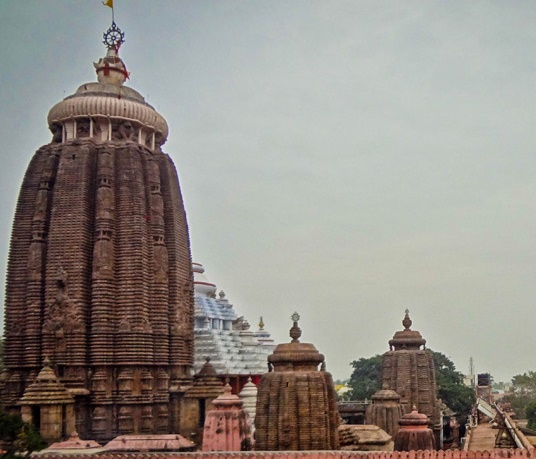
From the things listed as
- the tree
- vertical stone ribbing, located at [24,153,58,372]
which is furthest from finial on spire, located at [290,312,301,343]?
the tree

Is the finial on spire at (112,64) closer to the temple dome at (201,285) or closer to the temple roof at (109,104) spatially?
the temple roof at (109,104)

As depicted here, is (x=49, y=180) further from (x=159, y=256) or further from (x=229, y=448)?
(x=229, y=448)

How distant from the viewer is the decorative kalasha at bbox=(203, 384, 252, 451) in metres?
25.3

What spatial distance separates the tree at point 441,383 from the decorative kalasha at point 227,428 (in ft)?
103

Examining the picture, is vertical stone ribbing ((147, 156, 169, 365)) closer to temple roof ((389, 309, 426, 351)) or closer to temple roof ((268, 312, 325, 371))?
temple roof ((268, 312, 325, 371))

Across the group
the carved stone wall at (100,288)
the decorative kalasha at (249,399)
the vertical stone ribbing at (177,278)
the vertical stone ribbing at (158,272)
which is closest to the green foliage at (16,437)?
the carved stone wall at (100,288)

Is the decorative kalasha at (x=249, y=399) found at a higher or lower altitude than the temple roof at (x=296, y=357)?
lower

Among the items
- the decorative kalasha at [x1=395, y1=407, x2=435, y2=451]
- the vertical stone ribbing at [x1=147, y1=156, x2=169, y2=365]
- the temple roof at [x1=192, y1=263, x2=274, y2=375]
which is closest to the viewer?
the decorative kalasha at [x1=395, y1=407, x2=435, y2=451]

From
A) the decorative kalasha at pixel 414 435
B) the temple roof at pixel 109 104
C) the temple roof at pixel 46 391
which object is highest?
the temple roof at pixel 109 104

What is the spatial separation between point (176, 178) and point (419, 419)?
52.8 ft

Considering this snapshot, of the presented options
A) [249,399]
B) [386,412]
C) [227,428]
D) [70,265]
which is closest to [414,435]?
[227,428]

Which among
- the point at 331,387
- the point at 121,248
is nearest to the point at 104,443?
the point at 121,248

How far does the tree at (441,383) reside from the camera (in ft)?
208

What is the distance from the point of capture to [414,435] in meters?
25.9
